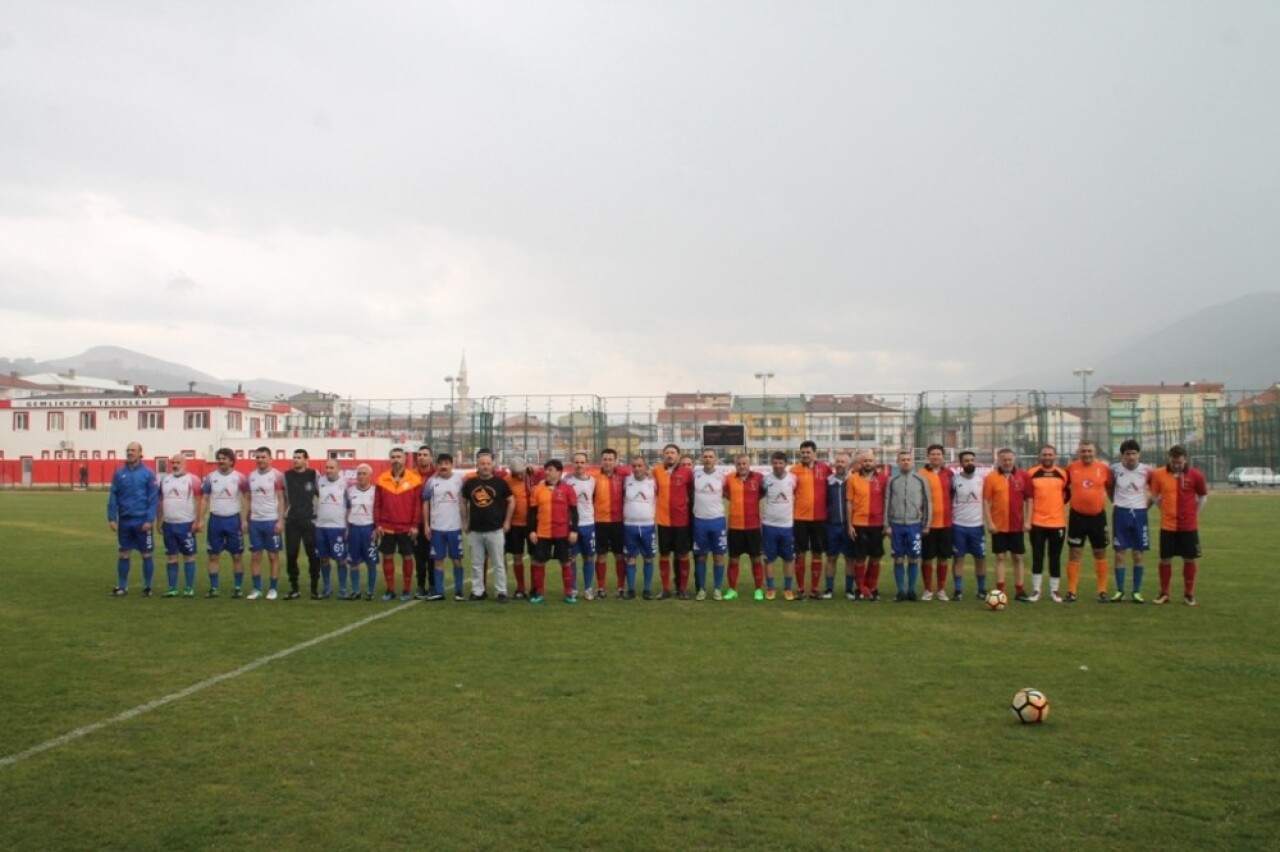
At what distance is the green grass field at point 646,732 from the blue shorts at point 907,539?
4.39 feet

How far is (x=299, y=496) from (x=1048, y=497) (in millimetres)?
9178

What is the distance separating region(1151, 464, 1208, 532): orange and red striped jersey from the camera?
37.6ft

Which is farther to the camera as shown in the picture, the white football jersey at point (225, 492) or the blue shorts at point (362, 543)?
the white football jersey at point (225, 492)

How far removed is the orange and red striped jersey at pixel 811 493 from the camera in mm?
12328

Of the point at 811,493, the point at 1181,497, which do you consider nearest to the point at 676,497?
the point at 811,493

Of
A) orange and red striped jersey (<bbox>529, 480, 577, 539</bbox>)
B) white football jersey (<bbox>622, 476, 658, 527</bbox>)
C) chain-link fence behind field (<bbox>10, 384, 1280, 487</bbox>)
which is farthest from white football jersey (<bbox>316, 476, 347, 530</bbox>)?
chain-link fence behind field (<bbox>10, 384, 1280, 487</bbox>)

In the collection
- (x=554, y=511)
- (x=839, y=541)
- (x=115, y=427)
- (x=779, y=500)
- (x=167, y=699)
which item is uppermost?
(x=115, y=427)

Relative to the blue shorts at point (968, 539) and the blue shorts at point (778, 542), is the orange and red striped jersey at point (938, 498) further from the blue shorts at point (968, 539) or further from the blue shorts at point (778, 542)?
the blue shorts at point (778, 542)

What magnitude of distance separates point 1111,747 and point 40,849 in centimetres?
562

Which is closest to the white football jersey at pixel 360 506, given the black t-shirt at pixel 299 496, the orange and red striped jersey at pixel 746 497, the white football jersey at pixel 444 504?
the black t-shirt at pixel 299 496

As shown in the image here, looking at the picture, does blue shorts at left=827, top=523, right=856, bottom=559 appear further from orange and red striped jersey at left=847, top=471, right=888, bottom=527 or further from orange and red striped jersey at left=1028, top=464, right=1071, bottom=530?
orange and red striped jersey at left=1028, top=464, right=1071, bottom=530

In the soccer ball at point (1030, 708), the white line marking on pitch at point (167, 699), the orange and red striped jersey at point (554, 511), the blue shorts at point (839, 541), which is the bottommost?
the white line marking on pitch at point (167, 699)

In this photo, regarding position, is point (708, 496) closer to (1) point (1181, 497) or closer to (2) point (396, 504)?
(2) point (396, 504)

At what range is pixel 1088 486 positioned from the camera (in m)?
11.8
